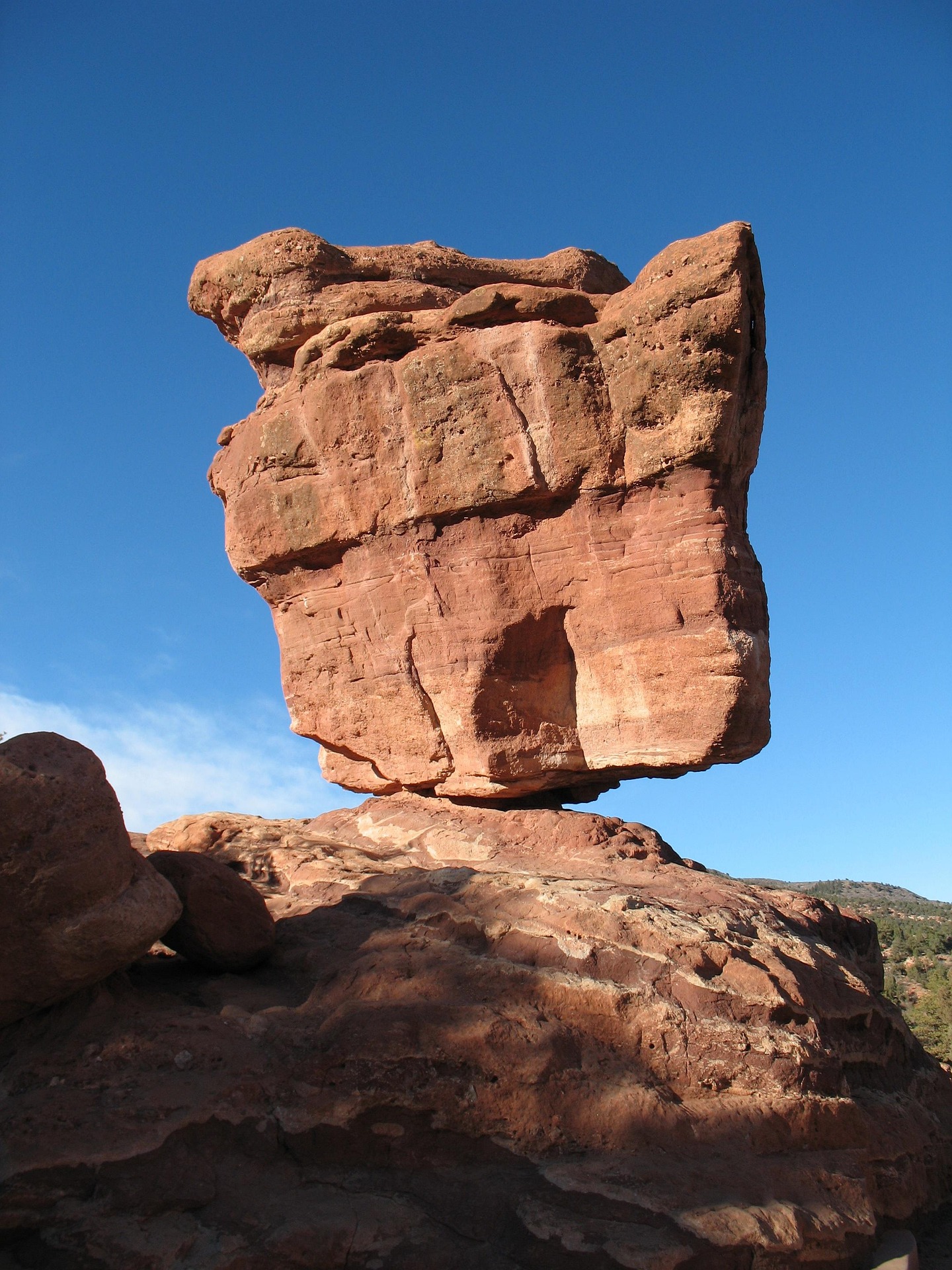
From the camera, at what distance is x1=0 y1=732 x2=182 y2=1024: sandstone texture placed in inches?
203

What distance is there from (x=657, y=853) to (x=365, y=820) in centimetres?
281

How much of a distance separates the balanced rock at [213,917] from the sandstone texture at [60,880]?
2.02ft

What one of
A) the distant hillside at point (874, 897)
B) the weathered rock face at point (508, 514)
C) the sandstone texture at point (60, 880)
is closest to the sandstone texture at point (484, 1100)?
the sandstone texture at point (60, 880)

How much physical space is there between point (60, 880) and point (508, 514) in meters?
5.16

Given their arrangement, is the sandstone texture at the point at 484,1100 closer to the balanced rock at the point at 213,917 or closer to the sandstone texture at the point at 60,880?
the balanced rock at the point at 213,917

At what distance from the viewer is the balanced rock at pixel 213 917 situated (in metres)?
6.31

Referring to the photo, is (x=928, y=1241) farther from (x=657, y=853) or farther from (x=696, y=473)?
(x=696, y=473)

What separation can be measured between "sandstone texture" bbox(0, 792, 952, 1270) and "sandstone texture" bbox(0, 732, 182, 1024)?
0.29 meters

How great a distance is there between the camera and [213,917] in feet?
20.9

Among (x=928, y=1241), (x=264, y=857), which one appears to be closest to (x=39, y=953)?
(x=264, y=857)

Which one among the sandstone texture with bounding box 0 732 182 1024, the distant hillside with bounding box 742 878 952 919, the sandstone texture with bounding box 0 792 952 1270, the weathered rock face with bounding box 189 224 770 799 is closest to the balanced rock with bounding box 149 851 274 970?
the sandstone texture with bounding box 0 792 952 1270

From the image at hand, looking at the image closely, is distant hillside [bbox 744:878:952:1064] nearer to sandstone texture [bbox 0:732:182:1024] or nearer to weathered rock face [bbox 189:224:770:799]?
weathered rock face [bbox 189:224:770:799]

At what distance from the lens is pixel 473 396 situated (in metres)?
8.81

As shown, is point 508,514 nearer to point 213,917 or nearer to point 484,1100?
point 213,917
